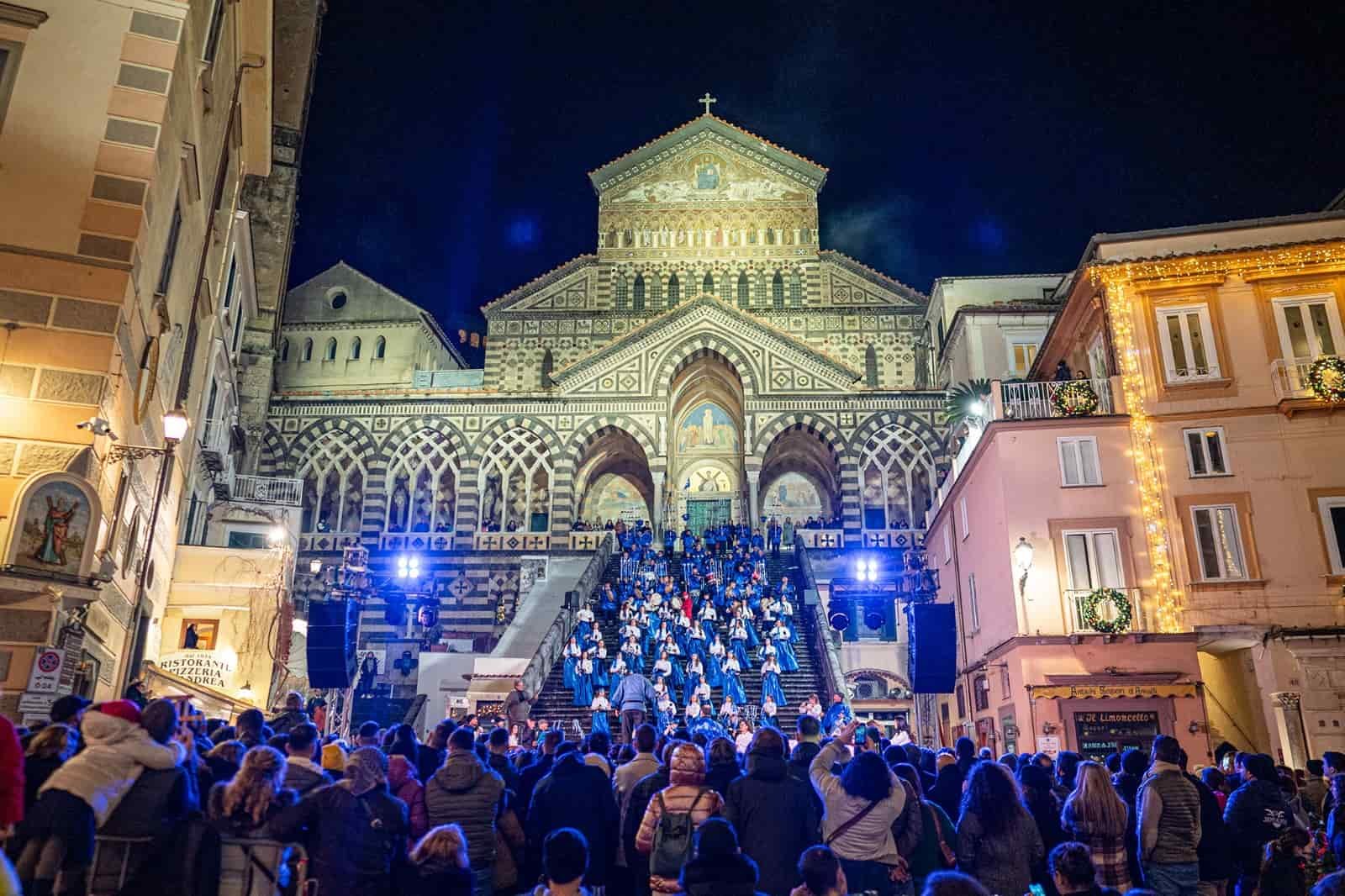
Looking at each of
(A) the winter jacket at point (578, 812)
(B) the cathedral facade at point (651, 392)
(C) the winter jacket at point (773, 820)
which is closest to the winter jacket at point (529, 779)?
(A) the winter jacket at point (578, 812)

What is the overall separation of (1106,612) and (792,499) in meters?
20.1

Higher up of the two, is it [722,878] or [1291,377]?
[1291,377]

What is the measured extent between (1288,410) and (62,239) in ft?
68.7

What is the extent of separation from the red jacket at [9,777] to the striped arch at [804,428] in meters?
29.7

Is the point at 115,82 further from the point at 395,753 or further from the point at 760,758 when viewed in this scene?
the point at 760,758

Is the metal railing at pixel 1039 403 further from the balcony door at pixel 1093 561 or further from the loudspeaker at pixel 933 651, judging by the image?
the loudspeaker at pixel 933 651

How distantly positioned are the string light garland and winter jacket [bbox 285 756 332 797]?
1636 cm

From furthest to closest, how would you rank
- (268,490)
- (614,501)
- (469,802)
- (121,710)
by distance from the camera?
(614,501), (268,490), (469,802), (121,710)

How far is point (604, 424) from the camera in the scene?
34.7 metres

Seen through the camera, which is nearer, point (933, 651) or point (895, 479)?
point (933, 651)

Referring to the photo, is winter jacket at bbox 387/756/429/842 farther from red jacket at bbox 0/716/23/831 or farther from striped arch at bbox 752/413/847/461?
striped arch at bbox 752/413/847/461

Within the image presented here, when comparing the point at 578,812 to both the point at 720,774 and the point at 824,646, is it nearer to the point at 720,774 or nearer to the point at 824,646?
the point at 720,774

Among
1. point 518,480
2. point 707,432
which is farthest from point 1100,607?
point 518,480

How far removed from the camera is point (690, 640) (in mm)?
22844
